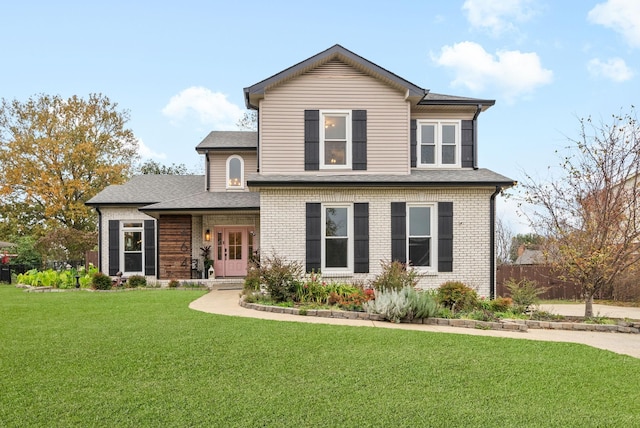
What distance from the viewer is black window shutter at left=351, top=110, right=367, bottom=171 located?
12.5 m

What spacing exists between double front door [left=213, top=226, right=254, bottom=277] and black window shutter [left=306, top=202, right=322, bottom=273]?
17.5 feet

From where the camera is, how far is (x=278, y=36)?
624 inches

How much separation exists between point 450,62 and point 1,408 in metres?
16.5

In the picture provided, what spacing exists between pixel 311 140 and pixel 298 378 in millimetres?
8356

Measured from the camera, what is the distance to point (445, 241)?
39.7ft

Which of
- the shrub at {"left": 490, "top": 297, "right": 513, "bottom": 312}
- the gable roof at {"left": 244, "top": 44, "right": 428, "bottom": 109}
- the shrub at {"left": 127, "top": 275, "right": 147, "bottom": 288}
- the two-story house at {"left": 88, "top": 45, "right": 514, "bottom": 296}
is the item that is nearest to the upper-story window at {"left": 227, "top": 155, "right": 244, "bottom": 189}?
the two-story house at {"left": 88, "top": 45, "right": 514, "bottom": 296}

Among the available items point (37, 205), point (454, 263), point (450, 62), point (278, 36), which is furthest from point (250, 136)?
point (37, 205)

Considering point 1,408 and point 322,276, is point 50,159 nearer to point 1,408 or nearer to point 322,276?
point 322,276

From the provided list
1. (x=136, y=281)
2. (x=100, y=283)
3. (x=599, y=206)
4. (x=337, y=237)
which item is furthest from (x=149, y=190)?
(x=599, y=206)

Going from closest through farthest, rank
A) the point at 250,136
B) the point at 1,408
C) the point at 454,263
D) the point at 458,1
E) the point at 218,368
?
the point at 1,408
the point at 218,368
the point at 454,263
the point at 458,1
the point at 250,136

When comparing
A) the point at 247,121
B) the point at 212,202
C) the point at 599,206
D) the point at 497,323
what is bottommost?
the point at 497,323

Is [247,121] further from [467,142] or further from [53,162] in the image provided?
[467,142]

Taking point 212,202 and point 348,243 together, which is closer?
point 348,243

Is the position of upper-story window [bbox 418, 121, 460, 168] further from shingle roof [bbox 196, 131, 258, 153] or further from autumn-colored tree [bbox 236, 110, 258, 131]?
autumn-colored tree [bbox 236, 110, 258, 131]
